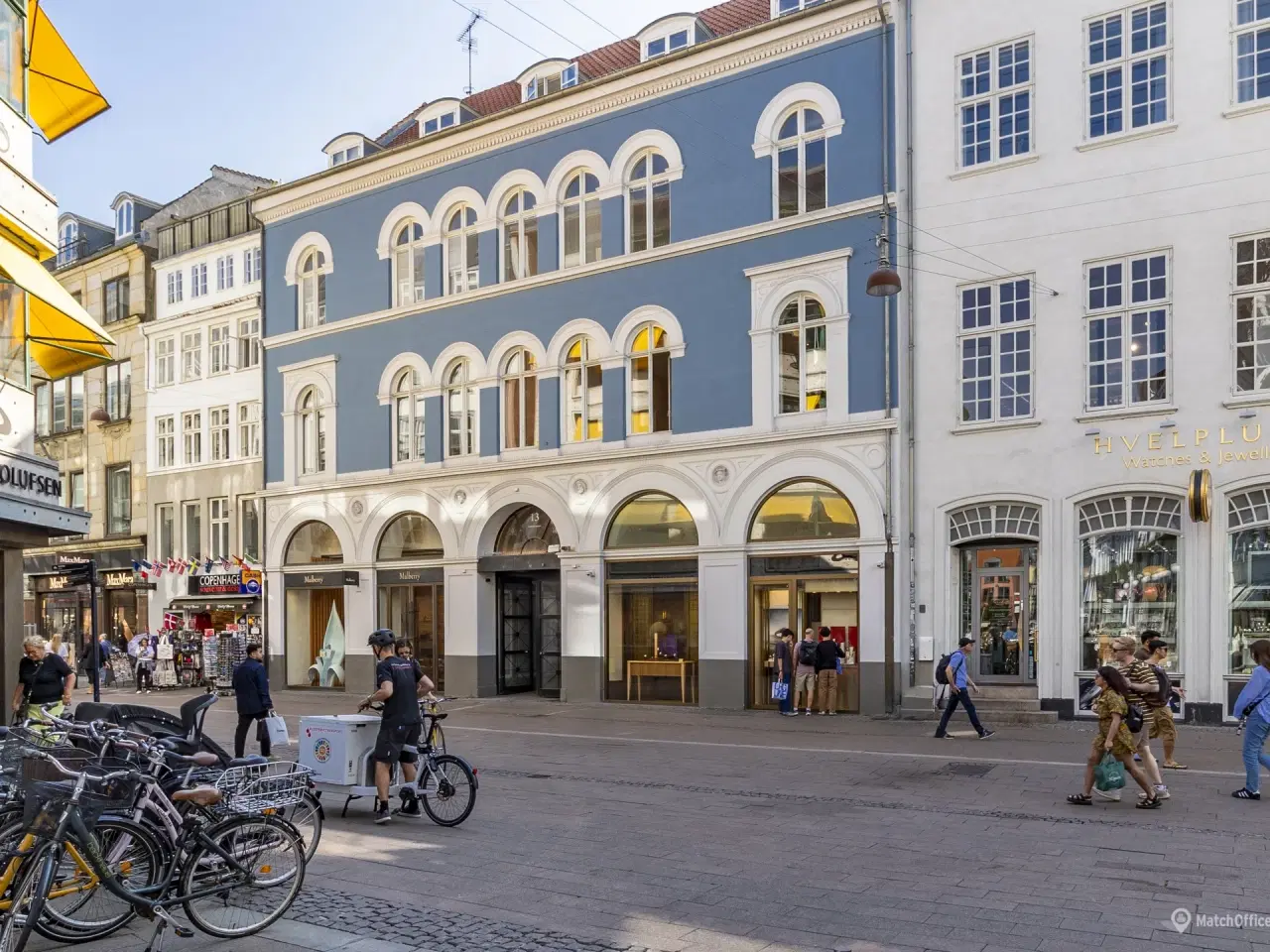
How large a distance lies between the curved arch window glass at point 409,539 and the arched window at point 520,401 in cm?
332

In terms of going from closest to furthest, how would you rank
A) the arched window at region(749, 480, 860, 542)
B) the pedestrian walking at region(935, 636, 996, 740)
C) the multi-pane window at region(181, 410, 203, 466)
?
the pedestrian walking at region(935, 636, 996, 740)
the arched window at region(749, 480, 860, 542)
the multi-pane window at region(181, 410, 203, 466)

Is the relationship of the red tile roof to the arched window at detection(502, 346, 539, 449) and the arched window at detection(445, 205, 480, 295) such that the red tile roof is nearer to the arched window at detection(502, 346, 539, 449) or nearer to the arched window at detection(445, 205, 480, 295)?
the arched window at detection(445, 205, 480, 295)

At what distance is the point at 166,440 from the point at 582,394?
1898 cm

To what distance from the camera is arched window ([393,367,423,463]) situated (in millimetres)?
30328

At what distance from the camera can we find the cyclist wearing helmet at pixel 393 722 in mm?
11453

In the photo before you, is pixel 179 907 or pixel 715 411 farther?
pixel 715 411

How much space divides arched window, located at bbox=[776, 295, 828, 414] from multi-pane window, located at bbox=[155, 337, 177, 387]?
2344 centimetres

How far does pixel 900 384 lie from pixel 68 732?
55.5 feet

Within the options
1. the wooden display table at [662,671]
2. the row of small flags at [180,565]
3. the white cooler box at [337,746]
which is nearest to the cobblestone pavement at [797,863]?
the white cooler box at [337,746]

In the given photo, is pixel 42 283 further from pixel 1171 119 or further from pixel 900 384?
pixel 1171 119

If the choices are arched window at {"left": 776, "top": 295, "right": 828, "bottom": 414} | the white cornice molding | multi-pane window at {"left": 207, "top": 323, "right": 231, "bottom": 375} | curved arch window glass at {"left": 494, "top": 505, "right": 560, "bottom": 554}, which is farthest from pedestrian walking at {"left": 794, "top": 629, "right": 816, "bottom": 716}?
multi-pane window at {"left": 207, "top": 323, "right": 231, "bottom": 375}

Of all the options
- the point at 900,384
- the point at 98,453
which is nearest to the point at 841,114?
the point at 900,384

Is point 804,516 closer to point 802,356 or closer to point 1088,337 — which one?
point 802,356

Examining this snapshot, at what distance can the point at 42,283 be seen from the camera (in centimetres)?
1429
